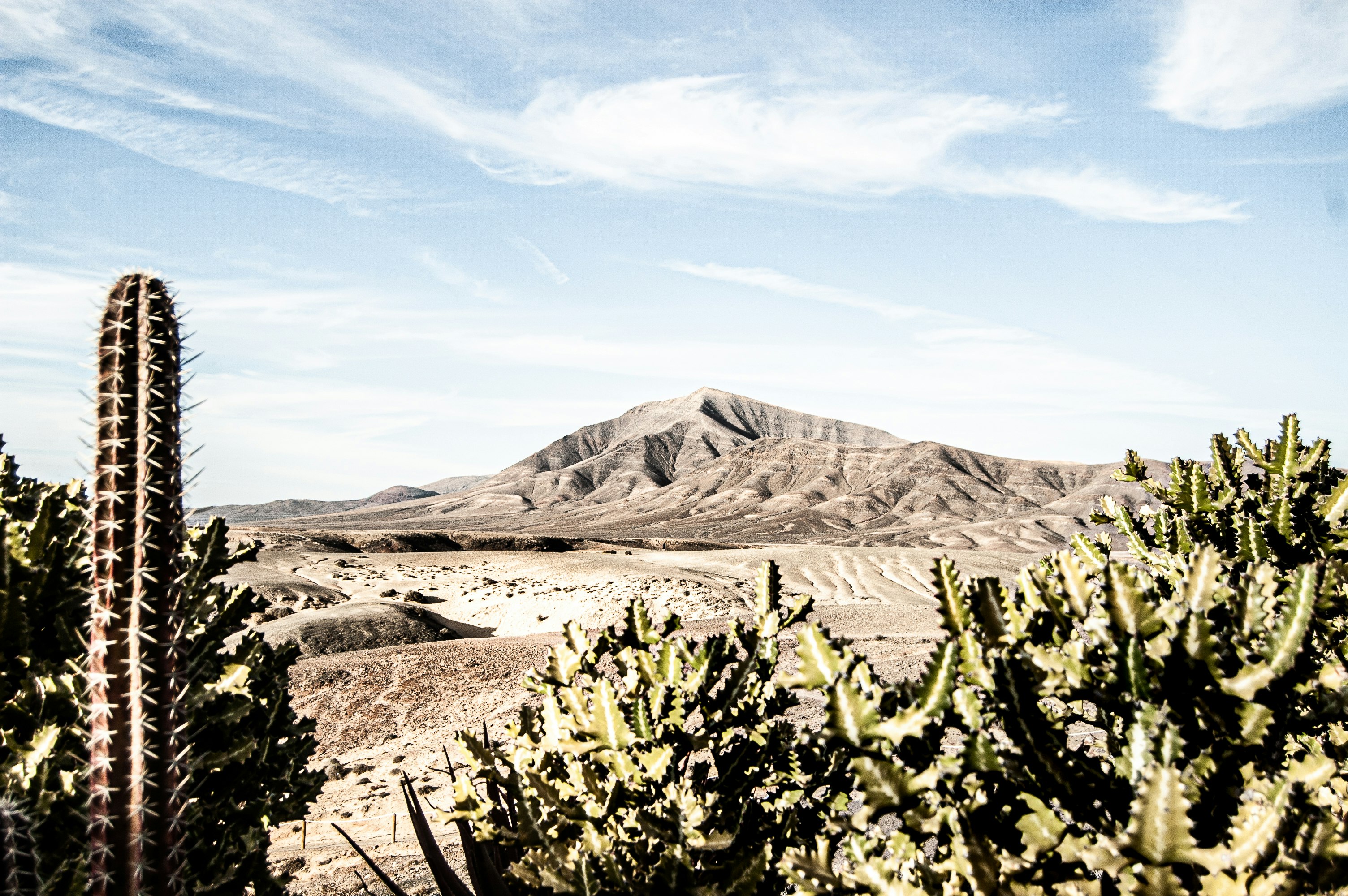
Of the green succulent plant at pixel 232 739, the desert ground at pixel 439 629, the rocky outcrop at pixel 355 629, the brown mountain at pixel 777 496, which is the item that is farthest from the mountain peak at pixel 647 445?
the green succulent plant at pixel 232 739

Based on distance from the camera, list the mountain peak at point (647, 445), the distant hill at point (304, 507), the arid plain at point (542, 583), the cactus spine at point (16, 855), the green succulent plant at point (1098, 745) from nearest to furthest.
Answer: the green succulent plant at point (1098, 745) → the cactus spine at point (16, 855) → the arid plain at point (542, 583) → the mountain peak at point (647, 445) → the distant hill at point (304, 507)

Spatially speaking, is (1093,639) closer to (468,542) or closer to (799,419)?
(468,542)

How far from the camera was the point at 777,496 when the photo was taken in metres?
93.9

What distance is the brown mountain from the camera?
71062 millimetres

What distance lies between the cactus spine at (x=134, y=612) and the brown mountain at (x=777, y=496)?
188ft

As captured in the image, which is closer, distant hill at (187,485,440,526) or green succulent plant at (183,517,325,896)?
green succulent plant at (183,517,325,896)

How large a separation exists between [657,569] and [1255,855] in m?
23.3

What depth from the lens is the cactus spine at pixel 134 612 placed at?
191 cm

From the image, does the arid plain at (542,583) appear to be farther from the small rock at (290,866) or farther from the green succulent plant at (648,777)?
the green succulent plant at (648,777)

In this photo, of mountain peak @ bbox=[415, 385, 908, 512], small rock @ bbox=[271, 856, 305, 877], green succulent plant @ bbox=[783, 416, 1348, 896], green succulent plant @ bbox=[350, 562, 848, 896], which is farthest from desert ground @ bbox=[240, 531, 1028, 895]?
mountain peak @ bbox=[415, 385, 908, 512]

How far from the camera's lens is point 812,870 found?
168cm

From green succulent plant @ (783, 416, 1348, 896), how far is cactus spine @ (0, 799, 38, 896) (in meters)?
1.66

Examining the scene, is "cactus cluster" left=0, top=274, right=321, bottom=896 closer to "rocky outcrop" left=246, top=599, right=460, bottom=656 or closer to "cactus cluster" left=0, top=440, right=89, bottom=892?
"cactus cluster" left=0, top=440, right=89, bottom=892

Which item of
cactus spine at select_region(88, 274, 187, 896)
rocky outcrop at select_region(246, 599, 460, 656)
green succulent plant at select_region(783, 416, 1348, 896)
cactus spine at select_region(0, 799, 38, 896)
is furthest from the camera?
rocky outcrop at select_region(246, 599, 460, 656)
